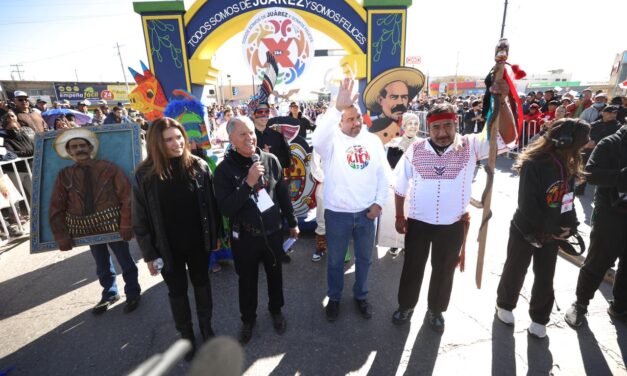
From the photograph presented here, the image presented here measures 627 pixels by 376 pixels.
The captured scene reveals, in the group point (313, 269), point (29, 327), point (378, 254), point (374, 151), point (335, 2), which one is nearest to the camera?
point (374, 151)

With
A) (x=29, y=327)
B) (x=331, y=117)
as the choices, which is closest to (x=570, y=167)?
(x=331, y=117)

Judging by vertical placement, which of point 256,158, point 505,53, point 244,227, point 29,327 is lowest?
point 29,327

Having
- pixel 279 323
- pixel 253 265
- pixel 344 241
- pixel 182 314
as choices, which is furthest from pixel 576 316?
pixel 182 314

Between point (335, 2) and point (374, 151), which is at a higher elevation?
point (335, 2)

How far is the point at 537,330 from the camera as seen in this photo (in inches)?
102

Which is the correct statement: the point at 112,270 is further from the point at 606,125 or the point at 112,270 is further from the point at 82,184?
the point at 606,125

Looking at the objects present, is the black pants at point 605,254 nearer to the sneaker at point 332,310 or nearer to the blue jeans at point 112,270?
the sneaker at point 332,310

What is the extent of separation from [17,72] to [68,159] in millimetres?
85632

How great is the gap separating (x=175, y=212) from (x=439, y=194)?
2.06 metres

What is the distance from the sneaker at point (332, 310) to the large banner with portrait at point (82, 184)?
206cm

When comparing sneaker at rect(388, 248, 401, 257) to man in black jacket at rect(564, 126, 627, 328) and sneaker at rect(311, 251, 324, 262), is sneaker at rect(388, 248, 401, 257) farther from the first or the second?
man in black jacket at rect(564, 126, 627, 328)

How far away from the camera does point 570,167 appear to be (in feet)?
7.67

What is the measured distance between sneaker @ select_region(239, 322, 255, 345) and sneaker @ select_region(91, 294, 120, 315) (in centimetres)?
154

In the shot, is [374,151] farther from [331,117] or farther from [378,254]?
[378,254]
